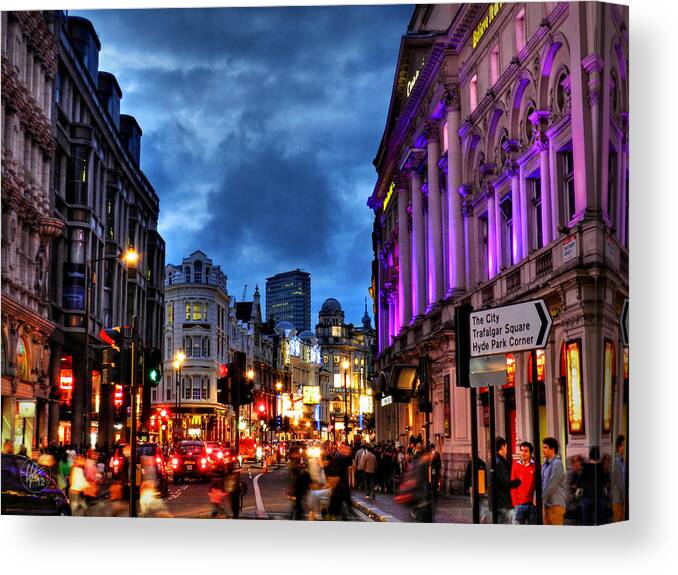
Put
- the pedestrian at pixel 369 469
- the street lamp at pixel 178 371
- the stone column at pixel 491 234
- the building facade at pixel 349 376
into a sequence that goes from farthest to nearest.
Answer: the building facade at pixel 349 376 < the street lamp at pixel 178 371 < the pedestrian at pixel 369 469 < the stone column at pixel 491 234

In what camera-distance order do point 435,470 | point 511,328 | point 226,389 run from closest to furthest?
1. point 511,328
2. point 226,389
3. point 435,470

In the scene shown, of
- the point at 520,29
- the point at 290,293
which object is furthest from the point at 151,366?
the point at 520,29

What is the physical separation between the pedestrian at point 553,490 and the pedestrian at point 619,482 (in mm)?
849

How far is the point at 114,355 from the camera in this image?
72.2ft

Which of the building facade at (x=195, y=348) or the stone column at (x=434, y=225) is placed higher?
the stone column at (x=434, y=225)

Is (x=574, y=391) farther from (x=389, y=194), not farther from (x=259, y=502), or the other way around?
(x=389, y=194)

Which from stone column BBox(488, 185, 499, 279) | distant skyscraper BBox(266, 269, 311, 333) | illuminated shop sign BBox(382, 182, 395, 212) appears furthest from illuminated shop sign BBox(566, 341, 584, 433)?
illuminated shop sign BBox(382, 182, 395, 212)

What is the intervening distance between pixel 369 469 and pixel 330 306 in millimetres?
4300

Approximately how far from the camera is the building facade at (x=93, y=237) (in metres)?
26.5

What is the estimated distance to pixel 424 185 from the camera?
32750 mm

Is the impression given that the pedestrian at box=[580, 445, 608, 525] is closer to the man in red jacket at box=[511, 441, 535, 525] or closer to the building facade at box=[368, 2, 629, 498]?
the building facade at box=[368, 2, 629, 498]

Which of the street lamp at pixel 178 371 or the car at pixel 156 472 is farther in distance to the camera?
the street lamp at pixel 178 371

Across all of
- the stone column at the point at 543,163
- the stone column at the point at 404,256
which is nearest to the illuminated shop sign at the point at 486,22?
the stone column at the point at 543,163

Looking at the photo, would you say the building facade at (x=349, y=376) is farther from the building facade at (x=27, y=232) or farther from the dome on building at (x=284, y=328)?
the building facade at (x=27, y=232)
